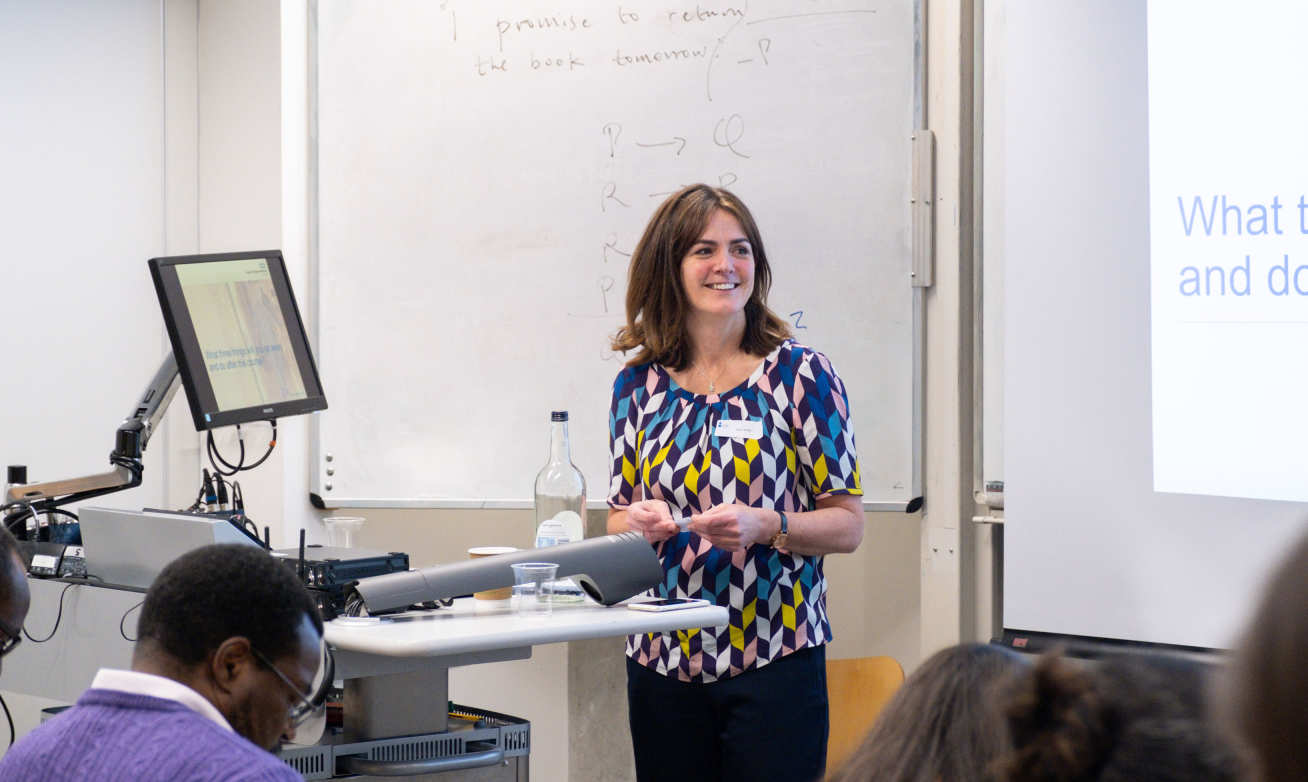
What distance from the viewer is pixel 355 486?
3.49m

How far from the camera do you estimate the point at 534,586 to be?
81.8 inches

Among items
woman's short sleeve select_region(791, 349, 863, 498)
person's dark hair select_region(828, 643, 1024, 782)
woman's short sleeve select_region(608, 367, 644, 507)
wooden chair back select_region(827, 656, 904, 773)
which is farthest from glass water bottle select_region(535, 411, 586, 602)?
person's dark hair select_region(828, 643, 1024, 782)

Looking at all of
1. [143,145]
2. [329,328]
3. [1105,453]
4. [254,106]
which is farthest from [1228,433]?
[143,145]

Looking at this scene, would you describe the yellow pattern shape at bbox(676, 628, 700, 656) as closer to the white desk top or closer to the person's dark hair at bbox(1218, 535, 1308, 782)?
the white desk top

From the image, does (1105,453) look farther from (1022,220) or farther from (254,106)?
(254,106)

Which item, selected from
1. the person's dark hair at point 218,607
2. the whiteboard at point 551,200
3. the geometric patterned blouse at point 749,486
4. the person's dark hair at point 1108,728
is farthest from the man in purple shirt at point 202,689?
the whiteboard at point 551,200

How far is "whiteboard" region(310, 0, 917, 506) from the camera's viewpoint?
3.11 meters

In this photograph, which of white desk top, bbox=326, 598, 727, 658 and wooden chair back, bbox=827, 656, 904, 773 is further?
wooden chair back, bbox=827, 656, 904, 773

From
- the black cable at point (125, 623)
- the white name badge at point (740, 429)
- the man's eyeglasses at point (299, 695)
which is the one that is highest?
the white name badge at point (740, 429)

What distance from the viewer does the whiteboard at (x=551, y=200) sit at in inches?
122

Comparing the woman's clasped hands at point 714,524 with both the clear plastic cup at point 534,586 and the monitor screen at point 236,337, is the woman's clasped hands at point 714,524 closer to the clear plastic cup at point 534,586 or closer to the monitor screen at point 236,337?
the clear plastic cup at point 534,586

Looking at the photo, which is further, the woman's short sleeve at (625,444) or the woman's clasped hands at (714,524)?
the woman's short sleeve at (625,444)

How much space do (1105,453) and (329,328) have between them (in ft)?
6.54

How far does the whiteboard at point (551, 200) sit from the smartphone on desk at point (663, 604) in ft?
3.40
